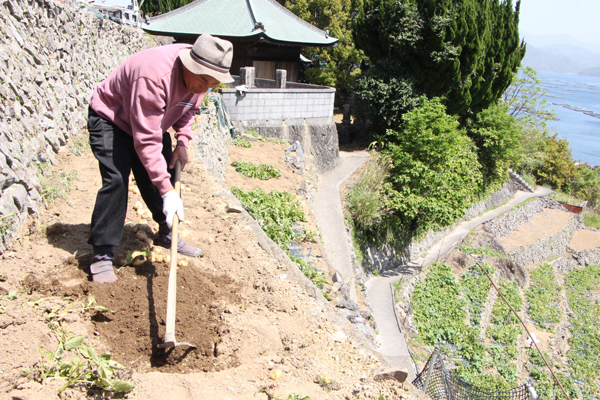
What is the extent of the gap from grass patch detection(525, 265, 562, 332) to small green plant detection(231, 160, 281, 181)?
1356 centimetres

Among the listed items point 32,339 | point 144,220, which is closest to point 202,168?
point 144,220

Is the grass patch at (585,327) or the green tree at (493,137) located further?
the green tree at (493,137)

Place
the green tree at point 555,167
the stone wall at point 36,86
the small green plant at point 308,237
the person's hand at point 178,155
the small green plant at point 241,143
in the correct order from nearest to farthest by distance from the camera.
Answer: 1. the person's hand at point 178,155
2. the stone wall at point 36,86
3. the small green plant at point 308,237
4. the small green plant at point 241,143
5. the green tree at point 555,167

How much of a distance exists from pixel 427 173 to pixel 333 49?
11407mm

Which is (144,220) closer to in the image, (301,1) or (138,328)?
(138,328)

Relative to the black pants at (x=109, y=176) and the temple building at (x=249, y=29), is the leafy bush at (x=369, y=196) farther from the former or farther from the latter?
the black pants at (x=109, y=176)

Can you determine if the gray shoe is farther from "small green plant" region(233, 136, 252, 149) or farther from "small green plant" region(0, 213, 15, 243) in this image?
"small green plant" region(233, 136, 252, 149)

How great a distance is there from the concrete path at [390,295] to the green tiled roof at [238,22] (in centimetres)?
1005

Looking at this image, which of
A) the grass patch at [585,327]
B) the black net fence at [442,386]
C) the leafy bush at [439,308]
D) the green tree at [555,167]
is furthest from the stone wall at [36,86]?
the green tree at [555,167]

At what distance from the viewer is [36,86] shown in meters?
5.07

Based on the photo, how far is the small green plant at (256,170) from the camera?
8797 millimetres

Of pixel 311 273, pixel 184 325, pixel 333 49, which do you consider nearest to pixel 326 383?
pixel 184 325

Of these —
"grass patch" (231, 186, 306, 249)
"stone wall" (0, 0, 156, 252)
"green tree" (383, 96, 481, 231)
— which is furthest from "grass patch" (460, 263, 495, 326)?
"stone wall" (0, 0, 156, 252)

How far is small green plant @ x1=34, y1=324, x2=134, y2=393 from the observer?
1.96 meters
